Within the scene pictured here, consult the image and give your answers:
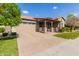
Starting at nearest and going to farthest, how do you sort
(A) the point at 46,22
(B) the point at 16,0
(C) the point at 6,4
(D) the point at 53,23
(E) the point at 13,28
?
1. (B) the point at 16,0
2. (C) the point at 6,4
3. (E) the point at 13,28
4. (A) the point at 46,22
5. (D) the point at 53,23

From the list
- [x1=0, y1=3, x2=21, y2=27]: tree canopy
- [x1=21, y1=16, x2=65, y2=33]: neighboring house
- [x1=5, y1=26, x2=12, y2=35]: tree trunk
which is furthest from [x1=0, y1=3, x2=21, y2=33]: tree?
[x1=21, y1=16, x2=65, y2=33]: neighboring house

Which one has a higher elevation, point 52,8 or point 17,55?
point 52,8

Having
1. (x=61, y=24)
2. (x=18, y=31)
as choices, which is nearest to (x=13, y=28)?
(x=18, y=31)

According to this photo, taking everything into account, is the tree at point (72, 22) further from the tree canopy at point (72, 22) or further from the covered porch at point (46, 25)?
the covered porch at point (46, 25)

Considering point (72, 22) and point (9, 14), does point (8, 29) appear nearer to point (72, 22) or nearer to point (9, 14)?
point (9, 14)

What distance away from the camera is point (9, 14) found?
35.0 feet

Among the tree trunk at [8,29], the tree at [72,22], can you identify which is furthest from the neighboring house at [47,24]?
the tree trunk at [8,29]

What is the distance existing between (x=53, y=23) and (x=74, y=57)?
12251 millimetres

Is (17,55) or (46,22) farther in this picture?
(46,22)

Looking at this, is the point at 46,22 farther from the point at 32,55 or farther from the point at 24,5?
the point at 32,55

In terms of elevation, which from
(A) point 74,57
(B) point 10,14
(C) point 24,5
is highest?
(C) point 24,5

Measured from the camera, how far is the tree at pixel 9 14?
34.0 feet

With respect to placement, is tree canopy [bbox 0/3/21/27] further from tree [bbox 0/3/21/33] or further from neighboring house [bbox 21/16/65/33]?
neighboring house [bbox 21/16/65/33]

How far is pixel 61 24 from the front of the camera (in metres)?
19.0
